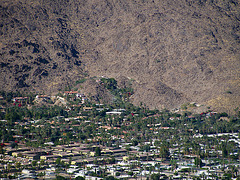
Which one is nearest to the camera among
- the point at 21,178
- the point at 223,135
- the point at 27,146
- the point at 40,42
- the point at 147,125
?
the point at 21,178

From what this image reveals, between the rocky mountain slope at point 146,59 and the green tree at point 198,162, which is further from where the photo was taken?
the rocky mountain slope at point 146,59

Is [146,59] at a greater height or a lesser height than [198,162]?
greater

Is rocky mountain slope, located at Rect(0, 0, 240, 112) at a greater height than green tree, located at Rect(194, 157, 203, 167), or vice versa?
rocky mountain slope, located at Rect(0, 0, 240, 112)

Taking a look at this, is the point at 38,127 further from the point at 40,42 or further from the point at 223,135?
the point at 40,42

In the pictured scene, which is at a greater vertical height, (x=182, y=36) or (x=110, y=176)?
(x=182, y=36)

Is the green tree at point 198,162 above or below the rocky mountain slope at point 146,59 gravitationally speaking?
below

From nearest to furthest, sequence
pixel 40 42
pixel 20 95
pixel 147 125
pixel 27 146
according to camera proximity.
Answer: pixel 27 146 → pixel 147 125 → pixel 20 95 → pixel 40 42

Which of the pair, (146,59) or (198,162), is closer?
(198,162)

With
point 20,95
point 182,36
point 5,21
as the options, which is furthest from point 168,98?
point 5,21
